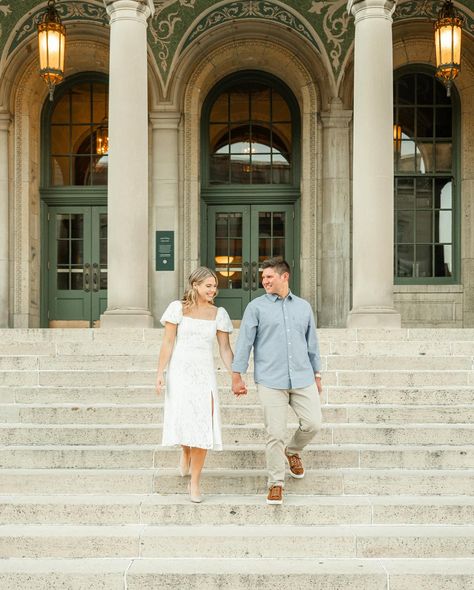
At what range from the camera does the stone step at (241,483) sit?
23.7 ft

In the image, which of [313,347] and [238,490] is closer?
[313,347]

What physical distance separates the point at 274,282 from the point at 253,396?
238 cm

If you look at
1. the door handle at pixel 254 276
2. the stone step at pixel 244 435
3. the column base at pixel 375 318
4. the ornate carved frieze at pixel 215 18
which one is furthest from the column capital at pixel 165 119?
the stone step at pixel 244 435

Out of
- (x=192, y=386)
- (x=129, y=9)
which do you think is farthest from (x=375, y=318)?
(x=192, y=386)

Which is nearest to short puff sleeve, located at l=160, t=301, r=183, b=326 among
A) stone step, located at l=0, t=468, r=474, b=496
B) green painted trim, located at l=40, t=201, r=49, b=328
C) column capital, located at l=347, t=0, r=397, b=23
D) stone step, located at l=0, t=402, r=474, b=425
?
stone step, located at l=0, t=468, r=474, b=496

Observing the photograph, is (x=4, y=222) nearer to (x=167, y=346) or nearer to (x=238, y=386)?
(x=167, y=346)

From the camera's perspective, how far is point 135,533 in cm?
650

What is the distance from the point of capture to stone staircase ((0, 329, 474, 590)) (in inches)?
239

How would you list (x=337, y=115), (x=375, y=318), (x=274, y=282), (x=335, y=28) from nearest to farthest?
(x=274, y=282) < (x=375, y=318) < (x=335, y=28) < (x=337, y=115)

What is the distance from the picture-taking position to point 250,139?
1730 centimetres

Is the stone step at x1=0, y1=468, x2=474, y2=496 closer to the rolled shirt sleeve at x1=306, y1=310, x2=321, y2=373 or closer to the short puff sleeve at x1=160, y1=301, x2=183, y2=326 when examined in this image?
the rolled shirt sleeve at x1=306, y1=310, x2=321, y2=373

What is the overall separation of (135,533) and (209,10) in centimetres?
1212

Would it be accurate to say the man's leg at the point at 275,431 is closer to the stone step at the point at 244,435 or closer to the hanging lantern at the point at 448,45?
the stone step at the point at 244,435

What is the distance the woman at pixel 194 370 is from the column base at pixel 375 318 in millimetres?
5561
